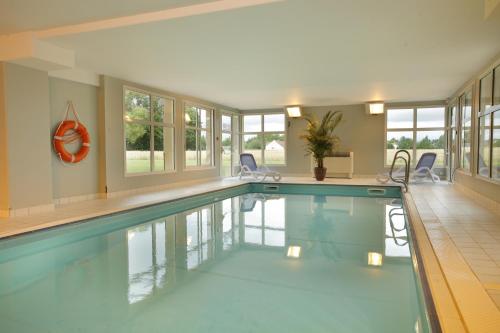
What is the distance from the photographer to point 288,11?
377 centimetres

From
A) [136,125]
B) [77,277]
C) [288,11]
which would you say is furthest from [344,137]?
[77,277]

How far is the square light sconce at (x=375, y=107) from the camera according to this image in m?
10.6

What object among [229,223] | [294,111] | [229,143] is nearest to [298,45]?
[229,223]

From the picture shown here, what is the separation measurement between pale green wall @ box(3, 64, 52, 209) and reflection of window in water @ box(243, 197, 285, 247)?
3.19 meters

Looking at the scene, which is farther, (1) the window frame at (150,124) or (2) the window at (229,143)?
(2) the window at (229,143)

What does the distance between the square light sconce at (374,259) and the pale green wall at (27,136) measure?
187 inches

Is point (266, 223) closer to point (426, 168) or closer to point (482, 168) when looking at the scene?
point (482, 168)

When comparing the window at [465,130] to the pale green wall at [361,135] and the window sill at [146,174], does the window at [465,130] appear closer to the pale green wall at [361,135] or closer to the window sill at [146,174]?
the pale green wall at [361,135]

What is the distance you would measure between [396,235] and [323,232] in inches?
35.6

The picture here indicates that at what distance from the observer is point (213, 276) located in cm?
306

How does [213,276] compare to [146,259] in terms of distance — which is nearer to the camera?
[213,276]

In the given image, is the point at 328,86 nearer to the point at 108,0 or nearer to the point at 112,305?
the point at 108,0

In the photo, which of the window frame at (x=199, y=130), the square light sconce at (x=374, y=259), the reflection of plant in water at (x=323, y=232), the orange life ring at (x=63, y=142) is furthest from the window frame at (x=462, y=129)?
the orange life ring at (x=63, y=142)

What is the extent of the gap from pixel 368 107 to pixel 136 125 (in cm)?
686
